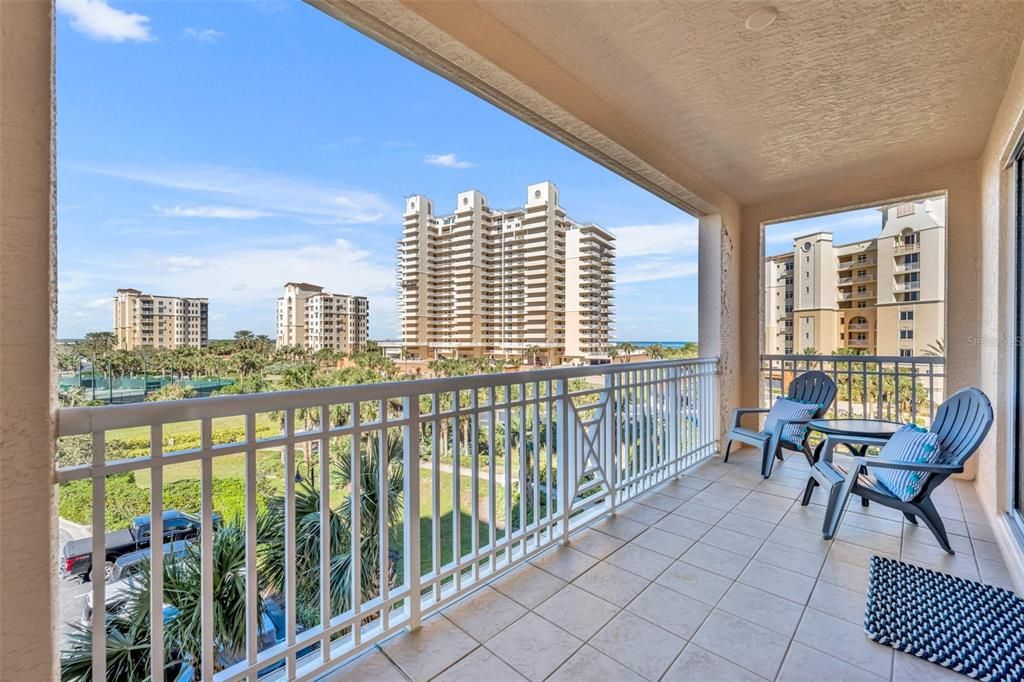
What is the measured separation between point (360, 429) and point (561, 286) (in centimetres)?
409

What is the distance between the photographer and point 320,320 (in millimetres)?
3082

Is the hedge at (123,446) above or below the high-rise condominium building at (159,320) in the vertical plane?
below

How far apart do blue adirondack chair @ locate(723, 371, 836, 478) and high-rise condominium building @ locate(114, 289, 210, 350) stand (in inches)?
171

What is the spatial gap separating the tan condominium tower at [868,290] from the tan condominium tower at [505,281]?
2.11 metres

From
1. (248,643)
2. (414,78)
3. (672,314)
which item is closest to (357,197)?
(414,78)

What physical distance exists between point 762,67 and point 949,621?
2.91m

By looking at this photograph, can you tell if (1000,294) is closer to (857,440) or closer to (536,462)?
(857,440)

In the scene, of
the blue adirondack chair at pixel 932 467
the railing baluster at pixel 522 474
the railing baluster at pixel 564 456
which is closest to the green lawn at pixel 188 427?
the railing baluster at pixel 522 474

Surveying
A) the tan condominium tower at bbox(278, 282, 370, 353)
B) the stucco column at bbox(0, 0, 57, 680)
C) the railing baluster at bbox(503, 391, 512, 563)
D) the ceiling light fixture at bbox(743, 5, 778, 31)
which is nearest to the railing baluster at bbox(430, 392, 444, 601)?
the railing baluster at bbox(503, 391, 512, 563)

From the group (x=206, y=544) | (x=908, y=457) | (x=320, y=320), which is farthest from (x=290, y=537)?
(x=908, y=457)

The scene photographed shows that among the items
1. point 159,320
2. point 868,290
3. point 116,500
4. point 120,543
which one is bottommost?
point 120,543

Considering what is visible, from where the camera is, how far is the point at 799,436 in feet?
12.1

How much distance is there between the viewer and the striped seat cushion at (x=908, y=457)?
2.39 meters

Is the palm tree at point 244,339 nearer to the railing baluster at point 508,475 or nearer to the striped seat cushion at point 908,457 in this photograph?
the railing baluster at point 508,475
